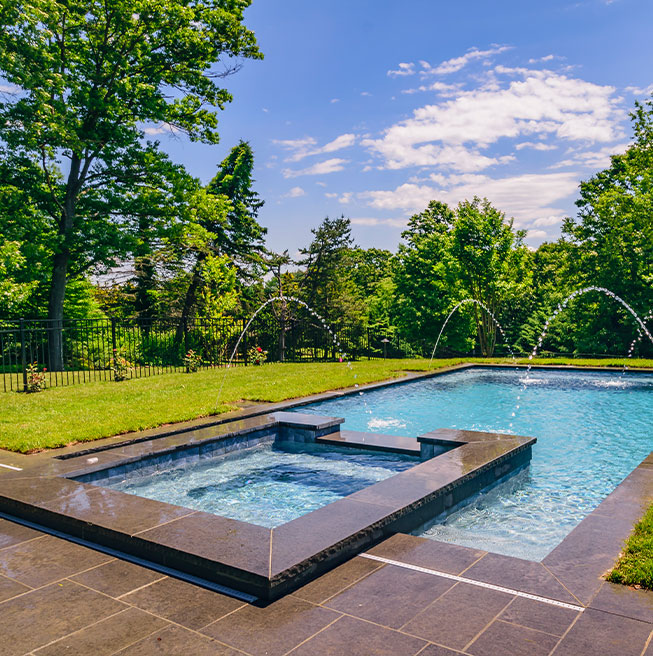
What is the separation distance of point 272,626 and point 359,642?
1.64ft

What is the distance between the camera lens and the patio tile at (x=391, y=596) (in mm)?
2932

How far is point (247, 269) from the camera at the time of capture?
31125 mm

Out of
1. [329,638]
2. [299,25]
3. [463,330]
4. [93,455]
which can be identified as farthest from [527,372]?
[329,638]

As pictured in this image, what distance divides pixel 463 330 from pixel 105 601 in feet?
82.2

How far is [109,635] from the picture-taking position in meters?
2.80

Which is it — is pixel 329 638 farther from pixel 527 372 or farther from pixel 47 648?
pixel 527 372

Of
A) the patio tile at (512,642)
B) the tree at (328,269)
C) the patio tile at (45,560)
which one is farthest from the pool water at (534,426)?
the tree at (328,269)

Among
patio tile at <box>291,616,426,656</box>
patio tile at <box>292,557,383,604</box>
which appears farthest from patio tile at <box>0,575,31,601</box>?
patio tile at <box>291,616,426,656</box>

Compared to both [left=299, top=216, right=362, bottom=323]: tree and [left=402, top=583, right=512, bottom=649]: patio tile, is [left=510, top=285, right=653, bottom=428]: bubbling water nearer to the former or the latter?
[left=299, top=216, right=362, bottom=323]: tree

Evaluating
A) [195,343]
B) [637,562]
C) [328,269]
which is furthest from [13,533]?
[328,269]

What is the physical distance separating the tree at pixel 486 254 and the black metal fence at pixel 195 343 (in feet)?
15.8

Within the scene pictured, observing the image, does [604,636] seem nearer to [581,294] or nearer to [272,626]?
[272,626]

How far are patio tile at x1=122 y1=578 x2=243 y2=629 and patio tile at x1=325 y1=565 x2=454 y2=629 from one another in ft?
2.08

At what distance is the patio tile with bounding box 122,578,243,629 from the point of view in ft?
9.80
